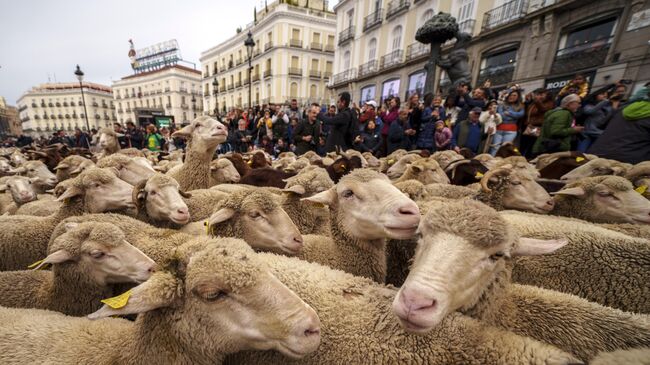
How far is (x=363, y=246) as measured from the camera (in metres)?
2.23

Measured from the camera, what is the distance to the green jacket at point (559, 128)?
5.29m

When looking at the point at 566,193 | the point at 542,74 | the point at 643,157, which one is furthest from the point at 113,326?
the point at 542,74

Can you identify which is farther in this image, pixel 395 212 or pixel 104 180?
pixel 104 180

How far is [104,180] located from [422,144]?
7.30 meters

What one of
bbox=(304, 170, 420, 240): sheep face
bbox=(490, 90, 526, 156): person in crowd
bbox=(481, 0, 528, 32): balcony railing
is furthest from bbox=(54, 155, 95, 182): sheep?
bbox=(481, 0, 528, 32): balcony railing

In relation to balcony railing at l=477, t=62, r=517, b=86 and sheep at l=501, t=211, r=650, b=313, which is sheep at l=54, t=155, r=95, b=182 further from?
balcony railing at l=477, t=62, r=517, b=86

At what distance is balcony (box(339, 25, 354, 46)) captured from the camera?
1110 inches

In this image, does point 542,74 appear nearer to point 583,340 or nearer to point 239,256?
point 583,340

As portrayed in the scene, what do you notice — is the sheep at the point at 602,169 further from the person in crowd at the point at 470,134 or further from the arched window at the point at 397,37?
the arched window at the point at 397,37

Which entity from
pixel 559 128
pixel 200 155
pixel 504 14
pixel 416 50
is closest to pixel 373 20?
pixel 416 50

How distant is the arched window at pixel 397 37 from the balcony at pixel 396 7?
46.3 inches

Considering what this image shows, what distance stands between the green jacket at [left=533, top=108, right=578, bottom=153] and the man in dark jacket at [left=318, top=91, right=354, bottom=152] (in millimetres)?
4578

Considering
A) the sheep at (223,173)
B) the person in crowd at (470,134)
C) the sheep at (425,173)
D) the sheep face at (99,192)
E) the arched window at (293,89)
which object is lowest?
the sheep at (223,173)

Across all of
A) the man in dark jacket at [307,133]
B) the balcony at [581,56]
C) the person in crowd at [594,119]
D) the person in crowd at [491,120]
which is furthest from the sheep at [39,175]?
the balcony at [581,56]
